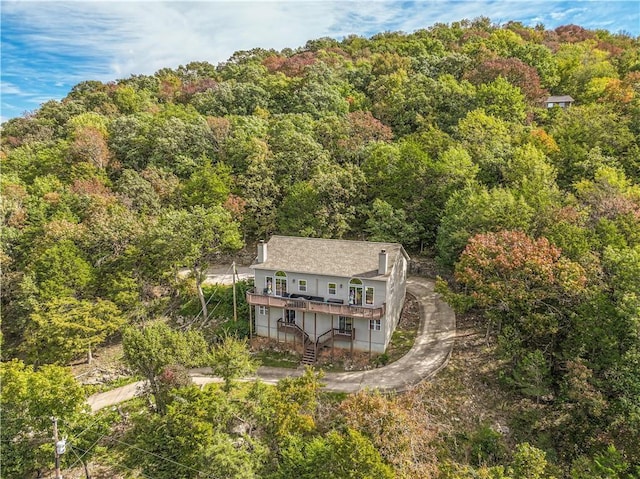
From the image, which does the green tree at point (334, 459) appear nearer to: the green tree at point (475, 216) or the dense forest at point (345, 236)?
the dense forest at point (345, 236)

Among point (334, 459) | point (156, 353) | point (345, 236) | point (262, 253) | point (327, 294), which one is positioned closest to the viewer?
point (334, 459)

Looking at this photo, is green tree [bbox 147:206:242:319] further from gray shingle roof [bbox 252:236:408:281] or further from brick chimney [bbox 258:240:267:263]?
gray shingle roof [bbox 252:236:408:281]

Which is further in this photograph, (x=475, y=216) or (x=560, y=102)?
(x=560, y=102)

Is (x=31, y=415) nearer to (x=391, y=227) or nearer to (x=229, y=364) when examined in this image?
(x=229, y=364)

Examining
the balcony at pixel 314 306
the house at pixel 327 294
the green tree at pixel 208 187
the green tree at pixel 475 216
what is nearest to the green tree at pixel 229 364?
the balcony at pixel 314 306

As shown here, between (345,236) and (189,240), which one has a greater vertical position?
(189,240)

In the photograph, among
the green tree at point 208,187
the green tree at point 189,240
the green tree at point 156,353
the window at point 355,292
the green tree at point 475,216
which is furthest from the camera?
the green tree at point 208,187

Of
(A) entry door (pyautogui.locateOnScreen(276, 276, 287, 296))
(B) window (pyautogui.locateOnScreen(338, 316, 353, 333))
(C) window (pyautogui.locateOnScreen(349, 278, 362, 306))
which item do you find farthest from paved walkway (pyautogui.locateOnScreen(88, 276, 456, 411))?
(A) entry door (pyautogui.locateOnScreen(276, 276, 287, 296))

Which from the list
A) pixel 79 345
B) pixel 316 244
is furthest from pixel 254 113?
pixel 79 345

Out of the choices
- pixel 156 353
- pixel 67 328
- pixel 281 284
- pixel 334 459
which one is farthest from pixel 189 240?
pixel 334 459
